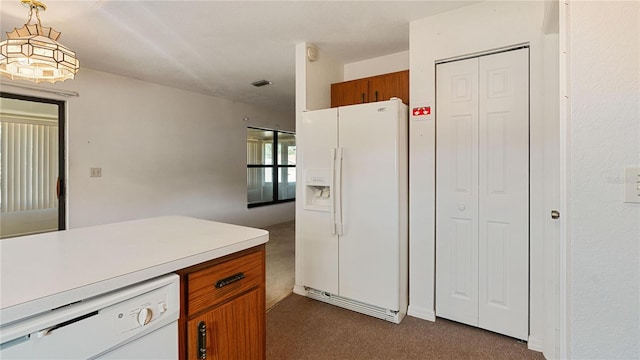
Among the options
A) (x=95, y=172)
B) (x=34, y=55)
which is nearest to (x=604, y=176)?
(x=34, y=55)

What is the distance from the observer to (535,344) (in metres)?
1.91

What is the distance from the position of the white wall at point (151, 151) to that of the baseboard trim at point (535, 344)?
174 inches

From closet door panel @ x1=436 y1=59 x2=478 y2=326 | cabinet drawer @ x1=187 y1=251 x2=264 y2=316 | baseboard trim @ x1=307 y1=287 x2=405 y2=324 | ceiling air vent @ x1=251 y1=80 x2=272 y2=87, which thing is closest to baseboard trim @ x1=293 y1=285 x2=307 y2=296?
baseboard trim @ x1=307 y1=287 x2=405 y2=324

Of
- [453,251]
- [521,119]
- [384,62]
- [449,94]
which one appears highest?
[384,62]

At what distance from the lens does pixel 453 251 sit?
2.21 meters

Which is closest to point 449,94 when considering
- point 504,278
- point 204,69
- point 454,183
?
point 454,183

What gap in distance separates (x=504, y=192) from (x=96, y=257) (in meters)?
2.31

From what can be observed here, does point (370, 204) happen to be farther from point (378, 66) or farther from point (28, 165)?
point (28, 165)

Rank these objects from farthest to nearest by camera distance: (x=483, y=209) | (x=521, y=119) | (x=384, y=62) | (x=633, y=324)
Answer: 1. (x=384, y=62)
2. (x=483, y=209)
3. (x=521, y=119)
4. (x=633, y=324)

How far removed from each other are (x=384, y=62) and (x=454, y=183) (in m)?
1.57

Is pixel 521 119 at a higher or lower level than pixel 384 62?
lower

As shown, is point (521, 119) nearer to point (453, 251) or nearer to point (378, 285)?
point (453, 251)

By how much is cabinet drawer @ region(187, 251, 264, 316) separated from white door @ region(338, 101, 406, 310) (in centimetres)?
121

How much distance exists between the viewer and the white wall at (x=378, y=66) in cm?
297
